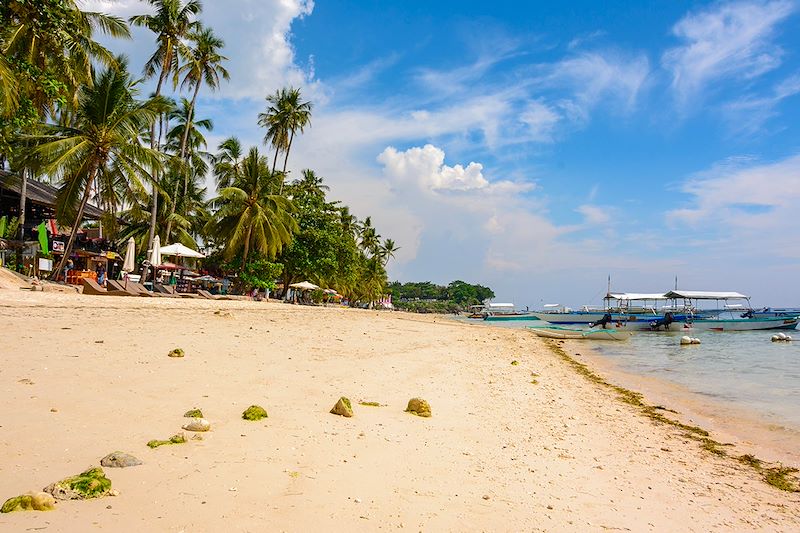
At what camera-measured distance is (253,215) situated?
105 ft

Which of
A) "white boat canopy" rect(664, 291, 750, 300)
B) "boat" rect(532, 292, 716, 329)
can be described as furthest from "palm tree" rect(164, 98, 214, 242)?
"white boat canopy" rect(664, 291, 750, 300)

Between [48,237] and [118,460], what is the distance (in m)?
30.4

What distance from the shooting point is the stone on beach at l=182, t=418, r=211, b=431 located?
409 centimetres

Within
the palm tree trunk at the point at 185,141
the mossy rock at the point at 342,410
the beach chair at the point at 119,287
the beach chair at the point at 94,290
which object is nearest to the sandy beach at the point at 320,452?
the mossy rock at the point at 342,410

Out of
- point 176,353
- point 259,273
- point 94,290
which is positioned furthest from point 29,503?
point 259,273

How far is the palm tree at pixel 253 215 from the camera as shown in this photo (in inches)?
1242

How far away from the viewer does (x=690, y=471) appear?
5.29 m

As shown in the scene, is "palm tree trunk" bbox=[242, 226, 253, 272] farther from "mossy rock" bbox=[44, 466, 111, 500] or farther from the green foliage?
"mossy rock" bbox=[44, 466, 111, 500]

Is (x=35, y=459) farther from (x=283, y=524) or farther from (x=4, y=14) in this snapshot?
(x=4, y=14)

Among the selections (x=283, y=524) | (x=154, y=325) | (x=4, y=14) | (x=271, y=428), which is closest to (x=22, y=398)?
(x=271, y=428)

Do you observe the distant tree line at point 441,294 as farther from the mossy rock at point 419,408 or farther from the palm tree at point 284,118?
the mossy rock at point 419,408

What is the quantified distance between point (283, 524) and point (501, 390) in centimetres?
660

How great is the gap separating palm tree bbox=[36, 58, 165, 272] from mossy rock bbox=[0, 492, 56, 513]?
64.5ft

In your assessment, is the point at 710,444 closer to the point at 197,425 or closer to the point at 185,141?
the point at 197,425
